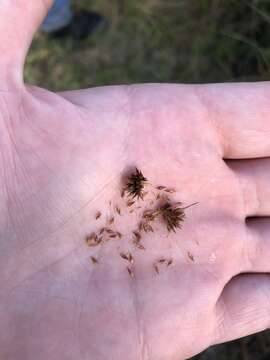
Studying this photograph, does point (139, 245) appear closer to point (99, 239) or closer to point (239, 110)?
point (99, 239)

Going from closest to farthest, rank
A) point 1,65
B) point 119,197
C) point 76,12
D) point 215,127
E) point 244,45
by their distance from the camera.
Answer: point 1,65
point 119,197
point 215,127
point 244,45
point 76,12

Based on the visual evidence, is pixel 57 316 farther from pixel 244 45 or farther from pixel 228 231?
pixel 244 45

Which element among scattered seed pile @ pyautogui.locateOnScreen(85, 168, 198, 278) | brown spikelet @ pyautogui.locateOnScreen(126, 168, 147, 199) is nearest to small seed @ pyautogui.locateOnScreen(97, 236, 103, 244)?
scattered seed pile @ pyautogui.locateOnScreen(85, 168, 198, 278)

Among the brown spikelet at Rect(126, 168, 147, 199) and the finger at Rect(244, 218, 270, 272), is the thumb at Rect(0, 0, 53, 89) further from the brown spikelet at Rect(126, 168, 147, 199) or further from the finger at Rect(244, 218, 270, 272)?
the finger at Rect(244, 218, 270, 272)

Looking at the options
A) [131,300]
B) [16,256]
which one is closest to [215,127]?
[131,300]

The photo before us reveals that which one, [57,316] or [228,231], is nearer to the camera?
[57,316]

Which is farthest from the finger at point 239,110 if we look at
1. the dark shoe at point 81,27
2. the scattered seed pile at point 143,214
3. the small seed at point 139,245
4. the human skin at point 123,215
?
the dark shoe at point 81,27
